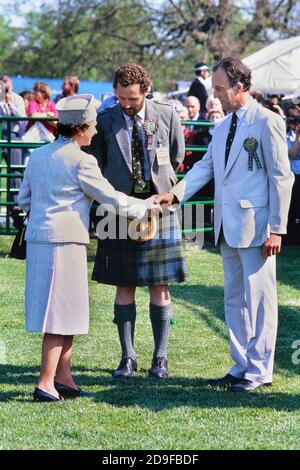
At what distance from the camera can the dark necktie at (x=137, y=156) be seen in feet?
22.0

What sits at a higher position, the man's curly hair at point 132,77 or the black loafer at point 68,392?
the man's curly hair at point 132,77

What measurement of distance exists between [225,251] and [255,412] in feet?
3.80

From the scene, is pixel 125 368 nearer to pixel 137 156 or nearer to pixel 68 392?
pixel 68 392

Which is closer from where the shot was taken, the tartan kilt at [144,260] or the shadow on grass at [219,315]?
the tartan kilt at [144,260]

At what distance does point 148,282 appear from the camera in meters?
6.79

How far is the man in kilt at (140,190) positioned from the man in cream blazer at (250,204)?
1.59ft

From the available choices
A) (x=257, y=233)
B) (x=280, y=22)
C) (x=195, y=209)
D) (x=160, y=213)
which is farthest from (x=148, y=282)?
(x=280, y=22)

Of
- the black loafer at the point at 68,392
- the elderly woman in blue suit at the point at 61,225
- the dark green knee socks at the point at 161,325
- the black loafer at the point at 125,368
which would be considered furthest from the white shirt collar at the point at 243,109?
the black loafer at the point at 68,392

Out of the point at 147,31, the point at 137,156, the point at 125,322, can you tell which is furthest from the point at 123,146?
the point at 147,31

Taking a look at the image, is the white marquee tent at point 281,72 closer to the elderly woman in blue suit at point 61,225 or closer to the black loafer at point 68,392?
the elderly woman in blue suit at point 61,225

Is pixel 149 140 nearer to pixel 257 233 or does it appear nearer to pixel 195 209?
A: pixel 257 233

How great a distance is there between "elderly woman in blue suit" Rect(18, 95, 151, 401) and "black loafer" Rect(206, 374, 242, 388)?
103 cm

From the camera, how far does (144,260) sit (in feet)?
22.2

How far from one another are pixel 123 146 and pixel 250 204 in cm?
102
